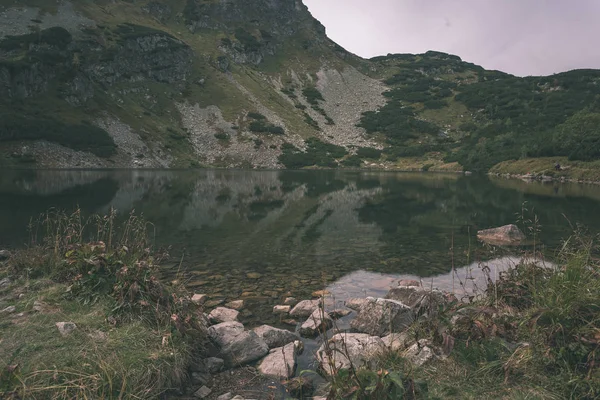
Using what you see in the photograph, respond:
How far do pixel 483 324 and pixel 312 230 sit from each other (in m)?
16.7

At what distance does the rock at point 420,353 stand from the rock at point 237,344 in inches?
116

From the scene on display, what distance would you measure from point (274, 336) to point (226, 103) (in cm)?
12488

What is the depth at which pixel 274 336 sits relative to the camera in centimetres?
781

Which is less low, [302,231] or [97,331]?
[97,331]

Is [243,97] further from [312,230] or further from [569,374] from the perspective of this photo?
[569,374]

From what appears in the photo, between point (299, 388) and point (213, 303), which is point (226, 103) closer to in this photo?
point (213, 303)

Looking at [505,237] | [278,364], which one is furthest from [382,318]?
[505,237]

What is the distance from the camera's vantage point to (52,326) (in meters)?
5.75

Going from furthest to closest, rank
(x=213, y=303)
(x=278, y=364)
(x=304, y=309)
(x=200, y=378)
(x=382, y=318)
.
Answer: (x=213, y=303) < (x=304, y=309) < (x=382, y=318) < (x=278, y=364) < (x=200, y=378)

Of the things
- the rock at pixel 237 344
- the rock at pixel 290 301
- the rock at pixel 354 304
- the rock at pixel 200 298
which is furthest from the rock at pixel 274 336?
the rock at pixel 200 298

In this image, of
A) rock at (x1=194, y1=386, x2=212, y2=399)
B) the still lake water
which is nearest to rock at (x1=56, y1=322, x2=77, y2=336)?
rock at (x1=194, y1=386, x2=212, y2=399)

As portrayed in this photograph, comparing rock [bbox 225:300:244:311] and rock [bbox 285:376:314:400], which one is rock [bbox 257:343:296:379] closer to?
rock [bbox 285:376:314:400]

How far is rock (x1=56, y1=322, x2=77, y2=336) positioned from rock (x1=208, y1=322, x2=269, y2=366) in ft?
8.20

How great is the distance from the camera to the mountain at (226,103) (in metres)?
79.9
